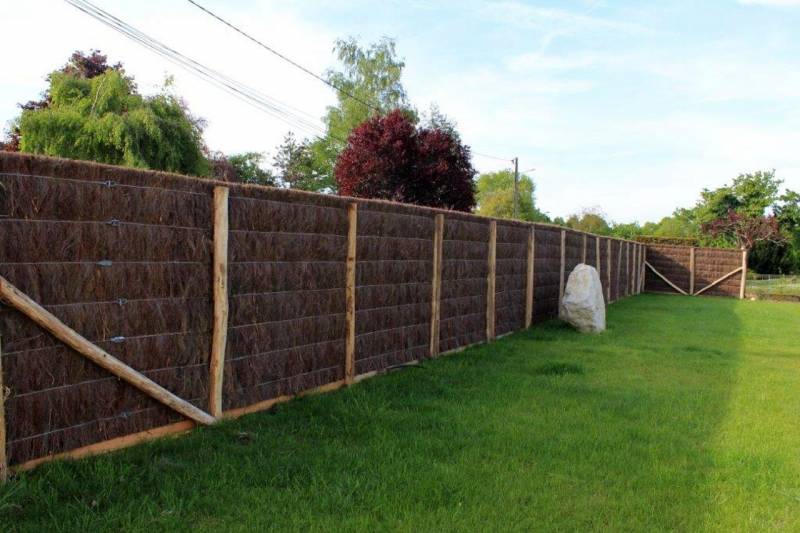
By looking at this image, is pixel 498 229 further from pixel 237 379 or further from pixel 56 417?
pixel 56 417

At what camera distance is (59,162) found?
373cm

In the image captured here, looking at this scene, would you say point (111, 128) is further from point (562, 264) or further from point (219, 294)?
point (219, 294)

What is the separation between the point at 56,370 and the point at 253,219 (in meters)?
1.85

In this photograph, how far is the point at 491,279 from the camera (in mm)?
9766

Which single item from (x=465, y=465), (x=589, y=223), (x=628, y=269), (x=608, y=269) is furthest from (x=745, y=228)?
(x=465, y=465)

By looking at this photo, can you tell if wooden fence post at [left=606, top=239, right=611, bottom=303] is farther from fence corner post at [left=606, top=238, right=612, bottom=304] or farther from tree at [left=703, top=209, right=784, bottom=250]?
tree at [left=703, top=209, right=784, bottom=250]

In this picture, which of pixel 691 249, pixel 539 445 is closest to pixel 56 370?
pixel 539 445

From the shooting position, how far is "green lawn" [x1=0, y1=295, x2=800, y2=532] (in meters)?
3.38

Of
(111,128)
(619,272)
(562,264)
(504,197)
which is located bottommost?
(619,272)

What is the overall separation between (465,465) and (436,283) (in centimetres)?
398

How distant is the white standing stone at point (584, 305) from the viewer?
11.1 metres

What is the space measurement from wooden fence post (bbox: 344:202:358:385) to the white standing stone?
19.2 feet

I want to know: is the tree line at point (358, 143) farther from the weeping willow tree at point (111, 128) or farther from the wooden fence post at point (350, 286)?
the wooden fence post at point (350, 286)

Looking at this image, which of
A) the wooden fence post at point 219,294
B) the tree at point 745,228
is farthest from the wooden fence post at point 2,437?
the tree at point 745,228
